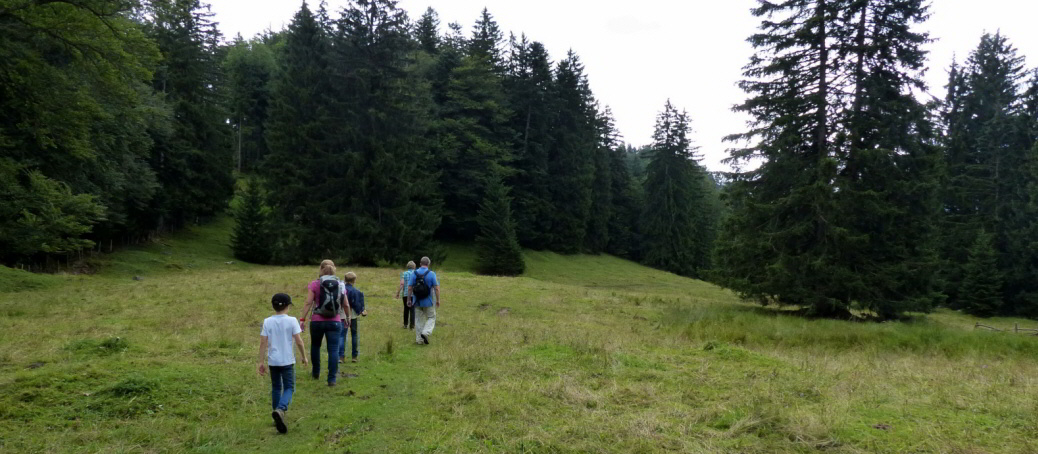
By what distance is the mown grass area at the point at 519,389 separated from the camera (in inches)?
219

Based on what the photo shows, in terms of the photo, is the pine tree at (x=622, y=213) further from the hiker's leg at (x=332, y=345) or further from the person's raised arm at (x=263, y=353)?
the person's raised arm at (x=263, y=353)

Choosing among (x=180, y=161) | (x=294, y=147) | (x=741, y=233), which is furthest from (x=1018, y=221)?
(x=180, y=161)

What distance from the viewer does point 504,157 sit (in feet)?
166

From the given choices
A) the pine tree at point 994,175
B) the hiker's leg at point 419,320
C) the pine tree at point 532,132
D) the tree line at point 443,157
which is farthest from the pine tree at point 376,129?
the pine tree at point 994,175

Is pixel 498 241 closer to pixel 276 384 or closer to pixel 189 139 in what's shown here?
pixel 189 139

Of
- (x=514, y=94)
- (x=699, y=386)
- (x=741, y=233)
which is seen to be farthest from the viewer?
(x=514, y=94)

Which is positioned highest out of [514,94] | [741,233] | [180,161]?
Answer: [514,94]

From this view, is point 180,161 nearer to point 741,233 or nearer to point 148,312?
point 148,312

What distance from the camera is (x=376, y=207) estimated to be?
36.8m

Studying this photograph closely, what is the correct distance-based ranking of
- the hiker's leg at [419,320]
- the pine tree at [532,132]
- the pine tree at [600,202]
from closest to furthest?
the hiker's leg at [419,320] → the pine tree at [532,132] → the pine tree at [600,202]

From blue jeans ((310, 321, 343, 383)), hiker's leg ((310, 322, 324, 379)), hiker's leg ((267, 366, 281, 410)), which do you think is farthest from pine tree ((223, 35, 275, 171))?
hiker's leg ((267, 366, 281, 410))

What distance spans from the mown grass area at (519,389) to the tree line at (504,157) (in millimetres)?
6160

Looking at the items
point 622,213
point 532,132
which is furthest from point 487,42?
point 622,213

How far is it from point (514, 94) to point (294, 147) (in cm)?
2457
